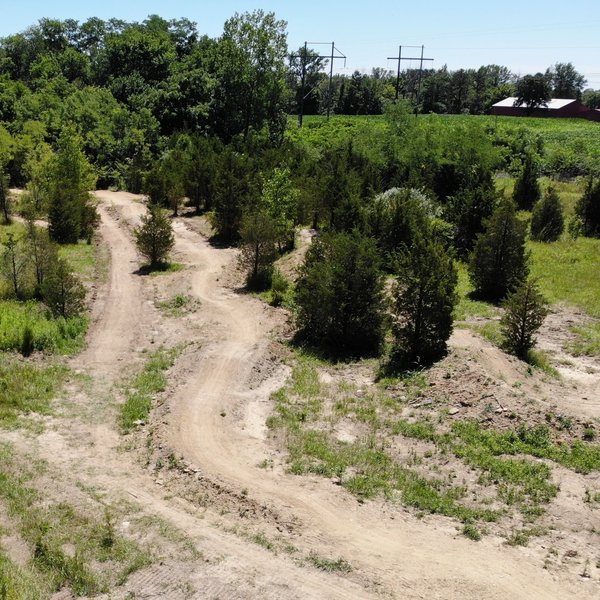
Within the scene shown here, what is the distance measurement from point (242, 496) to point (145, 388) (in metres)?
6.04

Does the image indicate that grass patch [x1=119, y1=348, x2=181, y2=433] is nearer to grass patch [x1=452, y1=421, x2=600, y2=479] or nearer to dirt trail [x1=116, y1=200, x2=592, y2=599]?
dirt trail [x1=116, y1=200, x2=592, y2=599]

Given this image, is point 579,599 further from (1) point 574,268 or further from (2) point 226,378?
(1) point 574,268

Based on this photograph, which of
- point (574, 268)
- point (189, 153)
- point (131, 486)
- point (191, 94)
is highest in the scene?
point (191, 94)

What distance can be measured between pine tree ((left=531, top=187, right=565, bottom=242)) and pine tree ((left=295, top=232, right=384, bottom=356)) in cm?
1753

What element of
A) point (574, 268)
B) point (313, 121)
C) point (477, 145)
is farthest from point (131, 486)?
point (313, 121)

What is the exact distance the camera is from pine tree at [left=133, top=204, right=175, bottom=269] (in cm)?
2869

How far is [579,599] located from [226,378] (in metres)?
10.6

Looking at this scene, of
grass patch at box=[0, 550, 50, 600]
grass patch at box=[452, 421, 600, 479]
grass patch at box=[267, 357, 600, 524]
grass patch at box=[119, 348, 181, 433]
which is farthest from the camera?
grass patch at box=[119, 348, 181, 433]

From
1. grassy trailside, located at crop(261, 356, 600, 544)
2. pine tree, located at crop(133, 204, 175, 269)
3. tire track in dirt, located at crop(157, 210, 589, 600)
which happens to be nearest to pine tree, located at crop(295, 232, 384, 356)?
tire track in dirt, located at crop(157, 210, 589, 600)

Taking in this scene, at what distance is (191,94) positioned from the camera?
199ft

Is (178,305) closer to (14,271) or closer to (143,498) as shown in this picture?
(14,271)

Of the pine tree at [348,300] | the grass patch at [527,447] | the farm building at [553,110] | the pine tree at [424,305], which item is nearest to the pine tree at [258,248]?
the pine tree at [348,300]

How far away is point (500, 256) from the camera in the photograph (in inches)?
990

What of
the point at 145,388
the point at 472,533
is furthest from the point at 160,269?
the point at 472,533
